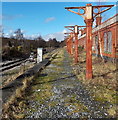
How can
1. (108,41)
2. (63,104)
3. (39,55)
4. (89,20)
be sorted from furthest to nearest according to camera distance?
(39,55) < (108,41) < (89,20) < (63,104)

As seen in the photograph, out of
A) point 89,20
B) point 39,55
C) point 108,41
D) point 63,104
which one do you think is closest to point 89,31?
point 89,20

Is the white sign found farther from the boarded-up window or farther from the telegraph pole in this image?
the telegraph pole

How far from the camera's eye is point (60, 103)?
3986 mm

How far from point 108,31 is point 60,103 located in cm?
1056

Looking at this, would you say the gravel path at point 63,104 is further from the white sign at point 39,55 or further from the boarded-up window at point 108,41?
the white sign at point 39,55

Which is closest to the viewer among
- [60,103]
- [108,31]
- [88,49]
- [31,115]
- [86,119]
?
[86,119]

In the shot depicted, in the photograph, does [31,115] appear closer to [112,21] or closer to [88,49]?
[88,49]

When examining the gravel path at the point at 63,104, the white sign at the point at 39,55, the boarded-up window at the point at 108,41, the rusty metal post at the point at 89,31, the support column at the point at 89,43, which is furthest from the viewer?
the white sign at the point at 39,55

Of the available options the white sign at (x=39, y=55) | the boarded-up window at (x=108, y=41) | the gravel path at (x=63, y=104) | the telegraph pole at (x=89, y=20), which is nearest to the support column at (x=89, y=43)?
the telegraph pole at (x=89, y=20)

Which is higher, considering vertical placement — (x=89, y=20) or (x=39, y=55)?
(x=89, y=20)

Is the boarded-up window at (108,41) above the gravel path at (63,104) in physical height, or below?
above

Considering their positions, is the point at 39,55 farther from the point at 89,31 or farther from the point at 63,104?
the point at 63,104

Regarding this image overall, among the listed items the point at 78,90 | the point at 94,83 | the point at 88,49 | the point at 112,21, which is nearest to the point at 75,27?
the point at 112,21

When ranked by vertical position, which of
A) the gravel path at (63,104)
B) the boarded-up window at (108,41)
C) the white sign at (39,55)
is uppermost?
the boarded-up window at (108,41)
